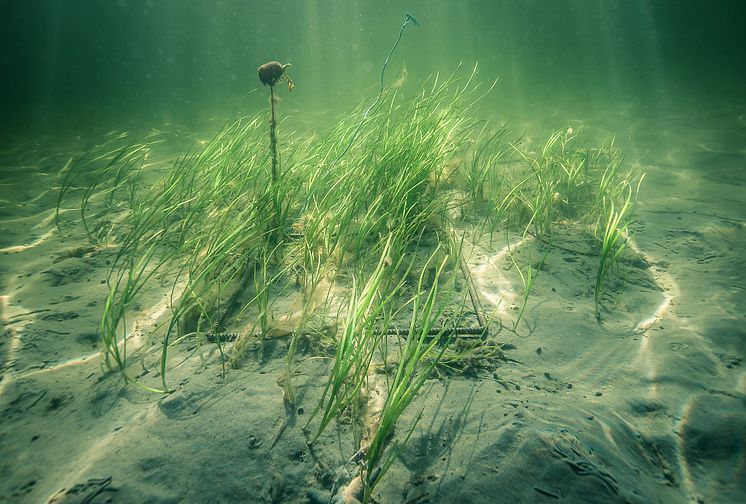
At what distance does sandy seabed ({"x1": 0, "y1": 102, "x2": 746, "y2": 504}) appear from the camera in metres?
1.27

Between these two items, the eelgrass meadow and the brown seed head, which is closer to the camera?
the eelgrass meadow

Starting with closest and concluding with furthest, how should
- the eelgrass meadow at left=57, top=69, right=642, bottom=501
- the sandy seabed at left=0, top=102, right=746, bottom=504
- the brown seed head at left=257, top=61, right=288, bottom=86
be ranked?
the sandy seabed at left=0, top=102, right=746, bottom=504
the eelgrass meadow at left=57, top=69, right=642, bottom=501
the brown seed head at left=257, top=61, right=288, bottom=86

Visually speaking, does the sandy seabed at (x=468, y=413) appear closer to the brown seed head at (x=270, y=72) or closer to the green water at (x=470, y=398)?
the green water at (x=470, y=398)

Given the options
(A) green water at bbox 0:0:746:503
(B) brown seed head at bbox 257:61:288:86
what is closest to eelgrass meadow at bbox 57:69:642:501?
(A) green water at bbox 0:0:746:503

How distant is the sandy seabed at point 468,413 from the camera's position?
4.17 feet

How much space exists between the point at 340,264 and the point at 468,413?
143 centimetres

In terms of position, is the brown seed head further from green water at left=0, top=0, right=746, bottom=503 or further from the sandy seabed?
the sandy seabed

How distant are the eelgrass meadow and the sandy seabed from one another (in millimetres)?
117

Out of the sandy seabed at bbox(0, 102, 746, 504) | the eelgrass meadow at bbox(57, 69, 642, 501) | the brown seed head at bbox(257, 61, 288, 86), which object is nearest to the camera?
the sandy seabed at bbox(0, 102, 746, 504)

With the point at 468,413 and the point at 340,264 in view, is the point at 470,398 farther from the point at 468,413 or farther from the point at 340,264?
the point at 340,264

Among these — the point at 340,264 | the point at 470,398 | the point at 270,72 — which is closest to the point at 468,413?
the point at 470,398

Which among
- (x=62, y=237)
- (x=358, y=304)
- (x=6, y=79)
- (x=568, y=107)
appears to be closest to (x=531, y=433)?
(x=358, y=304)

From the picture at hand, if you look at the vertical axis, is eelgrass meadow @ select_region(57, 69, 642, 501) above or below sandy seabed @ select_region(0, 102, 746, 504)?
above

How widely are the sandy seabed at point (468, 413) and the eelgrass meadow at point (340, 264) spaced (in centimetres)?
12
